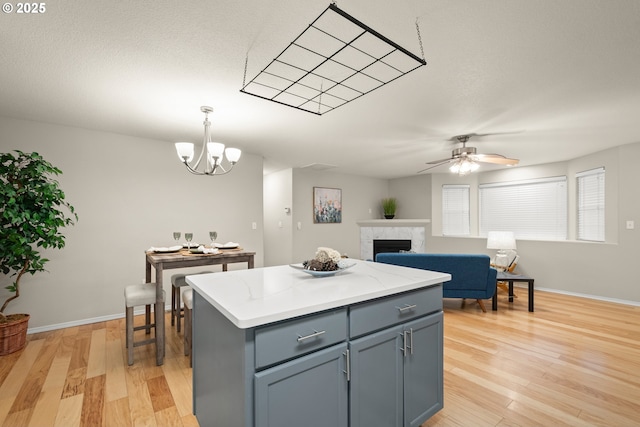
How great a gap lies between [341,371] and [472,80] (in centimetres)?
225

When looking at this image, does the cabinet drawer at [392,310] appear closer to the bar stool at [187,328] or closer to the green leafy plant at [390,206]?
the bar stool at [187,328]

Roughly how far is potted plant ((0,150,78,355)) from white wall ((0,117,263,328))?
50 centimetres

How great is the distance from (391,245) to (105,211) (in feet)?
17.6

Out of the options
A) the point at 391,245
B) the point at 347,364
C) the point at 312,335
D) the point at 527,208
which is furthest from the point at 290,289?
the point at 527,208

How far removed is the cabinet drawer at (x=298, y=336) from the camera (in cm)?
109

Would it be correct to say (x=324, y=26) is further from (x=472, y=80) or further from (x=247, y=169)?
(x=247, y=169)

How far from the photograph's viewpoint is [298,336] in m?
1.17

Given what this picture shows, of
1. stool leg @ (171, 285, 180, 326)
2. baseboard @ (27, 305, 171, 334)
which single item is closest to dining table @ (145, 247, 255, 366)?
stool leg @ (171, 285, 180, 326)

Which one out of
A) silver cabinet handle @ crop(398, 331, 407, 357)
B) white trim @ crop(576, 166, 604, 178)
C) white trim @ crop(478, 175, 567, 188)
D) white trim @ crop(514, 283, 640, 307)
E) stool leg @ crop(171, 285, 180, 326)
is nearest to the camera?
silver cabinet handle @ crop(398, 331, 407, 357)

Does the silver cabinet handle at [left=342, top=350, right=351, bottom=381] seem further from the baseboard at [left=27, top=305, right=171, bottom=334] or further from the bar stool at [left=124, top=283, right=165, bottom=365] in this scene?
the baseboard at [left=27, top=305, right=171, bottom=334]

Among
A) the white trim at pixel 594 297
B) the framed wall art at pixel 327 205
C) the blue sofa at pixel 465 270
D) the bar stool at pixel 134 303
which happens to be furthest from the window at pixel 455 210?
the bar stool at pixel 134 303

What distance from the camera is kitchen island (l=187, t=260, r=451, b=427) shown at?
1.10m

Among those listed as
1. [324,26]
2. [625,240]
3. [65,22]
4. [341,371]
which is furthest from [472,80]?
[625,240]

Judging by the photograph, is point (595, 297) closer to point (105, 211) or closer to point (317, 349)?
point (317, 349)
